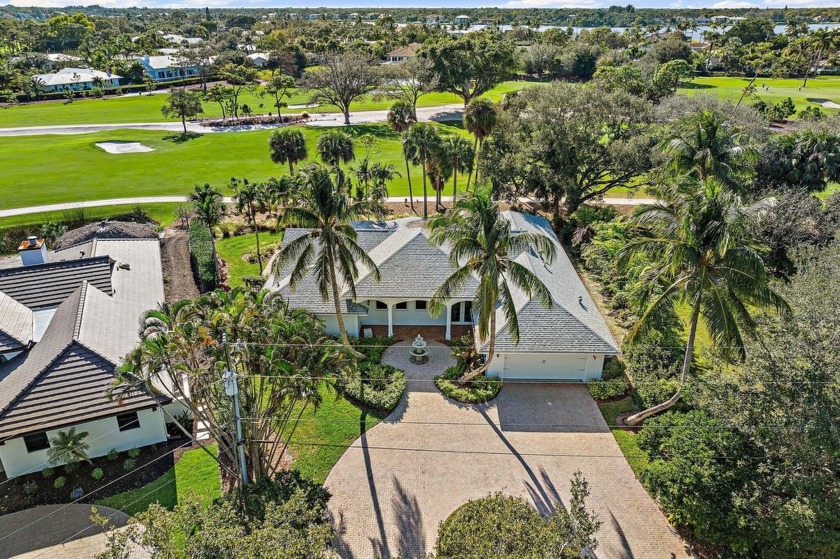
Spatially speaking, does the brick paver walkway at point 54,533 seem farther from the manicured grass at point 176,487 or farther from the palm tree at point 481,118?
the palm tree at point 481,118

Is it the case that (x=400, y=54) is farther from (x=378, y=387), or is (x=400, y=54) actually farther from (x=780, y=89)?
(x=378, y=387)

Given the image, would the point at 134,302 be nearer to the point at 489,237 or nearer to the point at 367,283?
the point at 367,283

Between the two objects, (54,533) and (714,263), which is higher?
(714,263)

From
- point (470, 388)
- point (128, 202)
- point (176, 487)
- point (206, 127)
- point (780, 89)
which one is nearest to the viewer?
point (176, 487)

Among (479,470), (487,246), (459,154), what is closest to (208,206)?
(459,154)

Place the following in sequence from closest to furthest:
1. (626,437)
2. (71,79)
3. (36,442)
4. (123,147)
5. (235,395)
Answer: (235,395) < (36,442) < (626,437) < (123,147) < (71,79)

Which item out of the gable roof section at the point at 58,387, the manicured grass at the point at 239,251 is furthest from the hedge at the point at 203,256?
the gable roof section at the point at 58,387
